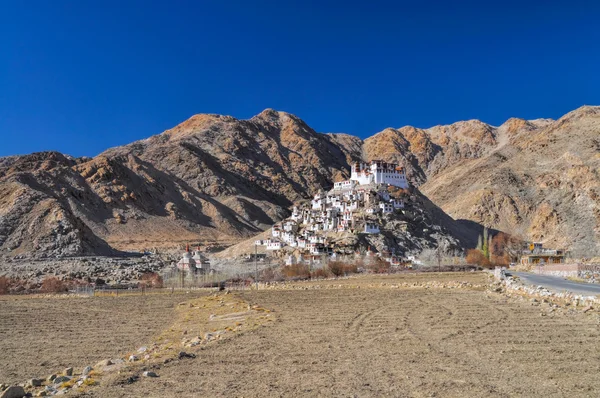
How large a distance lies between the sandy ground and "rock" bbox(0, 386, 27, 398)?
3.89m

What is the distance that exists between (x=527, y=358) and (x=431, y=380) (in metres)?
3.14

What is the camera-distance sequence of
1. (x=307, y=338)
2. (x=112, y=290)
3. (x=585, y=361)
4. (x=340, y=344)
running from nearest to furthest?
1. (x=585, y=361)
2. (x=340, y=344)
3. (x=307, y=338)
4. (x=112, y=290)

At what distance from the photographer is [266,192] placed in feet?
612

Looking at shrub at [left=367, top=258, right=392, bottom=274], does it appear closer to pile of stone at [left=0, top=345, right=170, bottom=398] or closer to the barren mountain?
the barren mountain

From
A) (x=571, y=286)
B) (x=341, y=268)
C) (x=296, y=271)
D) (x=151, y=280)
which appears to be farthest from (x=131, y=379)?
(x=341, y=268)

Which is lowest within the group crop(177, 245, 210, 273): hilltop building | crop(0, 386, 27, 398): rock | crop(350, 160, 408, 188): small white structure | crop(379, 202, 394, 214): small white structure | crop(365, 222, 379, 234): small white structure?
crop(0, 386, 27, 398): rock

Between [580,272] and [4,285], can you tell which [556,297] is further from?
[4,285]

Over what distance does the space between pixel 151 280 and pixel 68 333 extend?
129ft

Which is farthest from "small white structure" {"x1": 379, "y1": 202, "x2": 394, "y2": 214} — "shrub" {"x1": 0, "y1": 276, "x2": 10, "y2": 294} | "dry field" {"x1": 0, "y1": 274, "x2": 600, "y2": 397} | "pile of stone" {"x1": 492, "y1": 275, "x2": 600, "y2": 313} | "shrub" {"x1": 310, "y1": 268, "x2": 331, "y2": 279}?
"dry field" {"x1": 0, "y1": 274, "x2": 600, "y2": 397}

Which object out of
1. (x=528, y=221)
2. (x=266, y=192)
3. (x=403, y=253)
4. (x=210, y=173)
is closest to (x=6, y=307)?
(x=403, y=253)

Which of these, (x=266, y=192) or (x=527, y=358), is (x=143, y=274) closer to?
(x=527, y=358)

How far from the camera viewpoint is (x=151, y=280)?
6006 cm

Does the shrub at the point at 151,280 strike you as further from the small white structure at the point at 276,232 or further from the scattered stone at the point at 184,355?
the scattered stone at the point at 184,355

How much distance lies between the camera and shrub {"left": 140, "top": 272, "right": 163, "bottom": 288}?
57384 millimetres
